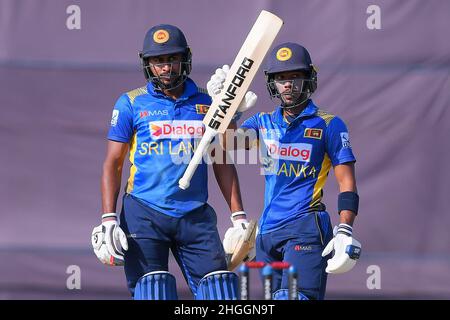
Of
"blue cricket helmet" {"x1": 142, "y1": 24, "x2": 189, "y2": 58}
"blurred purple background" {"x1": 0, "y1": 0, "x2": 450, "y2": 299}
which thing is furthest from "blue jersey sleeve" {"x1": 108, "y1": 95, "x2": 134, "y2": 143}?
"blurred purple background" {"x1": 0, "y1": 0, "x2": 450, "y2": 299}

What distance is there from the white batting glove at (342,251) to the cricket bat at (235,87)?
30.6 inches

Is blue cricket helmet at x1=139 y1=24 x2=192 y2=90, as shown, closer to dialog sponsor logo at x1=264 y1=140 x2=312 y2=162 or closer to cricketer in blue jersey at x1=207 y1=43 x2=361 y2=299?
cricketer in blue jersey at x1=207 y1=43 x2=361 y2=299

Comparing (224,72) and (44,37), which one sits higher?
(44,37)

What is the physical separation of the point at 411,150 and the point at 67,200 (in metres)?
2.20

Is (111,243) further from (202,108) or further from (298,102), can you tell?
(298,102)

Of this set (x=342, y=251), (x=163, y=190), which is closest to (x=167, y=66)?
(x=163, y=190)

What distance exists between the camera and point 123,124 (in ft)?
19.9

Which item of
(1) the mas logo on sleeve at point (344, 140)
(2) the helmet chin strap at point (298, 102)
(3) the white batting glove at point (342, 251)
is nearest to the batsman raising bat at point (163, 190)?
(2) the helmet chin strap at point (298, 102)

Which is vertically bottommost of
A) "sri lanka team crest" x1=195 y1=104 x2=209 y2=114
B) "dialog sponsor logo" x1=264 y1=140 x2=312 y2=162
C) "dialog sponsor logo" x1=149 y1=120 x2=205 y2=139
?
"dialog sponsor logo" x1=264 y1=140 x2=312 y2=162

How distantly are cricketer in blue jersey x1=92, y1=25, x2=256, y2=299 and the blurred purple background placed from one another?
1591 millimetres

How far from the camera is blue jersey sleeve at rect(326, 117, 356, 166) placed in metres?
6.23

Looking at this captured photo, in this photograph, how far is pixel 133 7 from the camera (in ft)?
25.3
